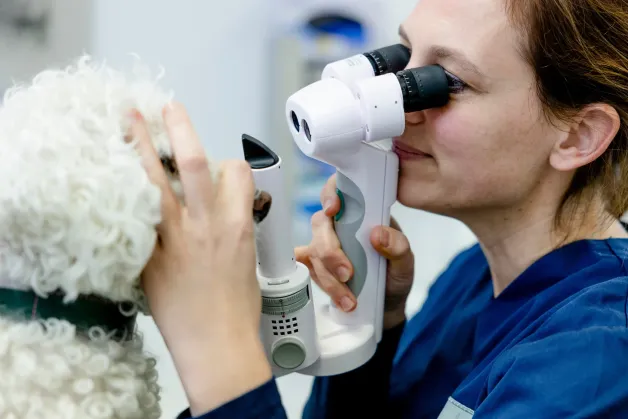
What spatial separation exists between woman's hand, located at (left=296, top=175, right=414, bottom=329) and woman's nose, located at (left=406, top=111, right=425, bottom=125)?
146 millimetres

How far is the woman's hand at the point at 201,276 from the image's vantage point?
59 centimetres

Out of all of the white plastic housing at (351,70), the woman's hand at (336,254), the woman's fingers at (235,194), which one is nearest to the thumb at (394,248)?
the woman's hand at (336,254)

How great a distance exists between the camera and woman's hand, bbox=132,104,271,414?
0.59 metres

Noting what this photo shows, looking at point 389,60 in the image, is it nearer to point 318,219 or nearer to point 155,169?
point 318,219

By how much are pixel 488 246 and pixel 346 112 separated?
33cm

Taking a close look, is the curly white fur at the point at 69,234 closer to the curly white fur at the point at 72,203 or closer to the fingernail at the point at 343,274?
the curly white fur at the point at 72,203

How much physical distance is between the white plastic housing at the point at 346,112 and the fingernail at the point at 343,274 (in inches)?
8.0

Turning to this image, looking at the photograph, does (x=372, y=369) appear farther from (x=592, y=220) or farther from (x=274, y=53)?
(x=274, y=53)

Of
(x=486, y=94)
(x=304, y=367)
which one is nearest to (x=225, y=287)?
(x=304, y=367)

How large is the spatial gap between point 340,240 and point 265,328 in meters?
0.22

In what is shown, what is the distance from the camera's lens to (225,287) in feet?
2.00

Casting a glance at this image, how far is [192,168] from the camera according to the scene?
583 millimetres

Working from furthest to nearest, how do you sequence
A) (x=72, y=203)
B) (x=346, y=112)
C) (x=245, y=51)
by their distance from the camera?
1. (x=245, y=51)
2. (x=346, y=112)
3. (x=72, y=203)

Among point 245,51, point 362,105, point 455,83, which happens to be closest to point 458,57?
point 455,83
